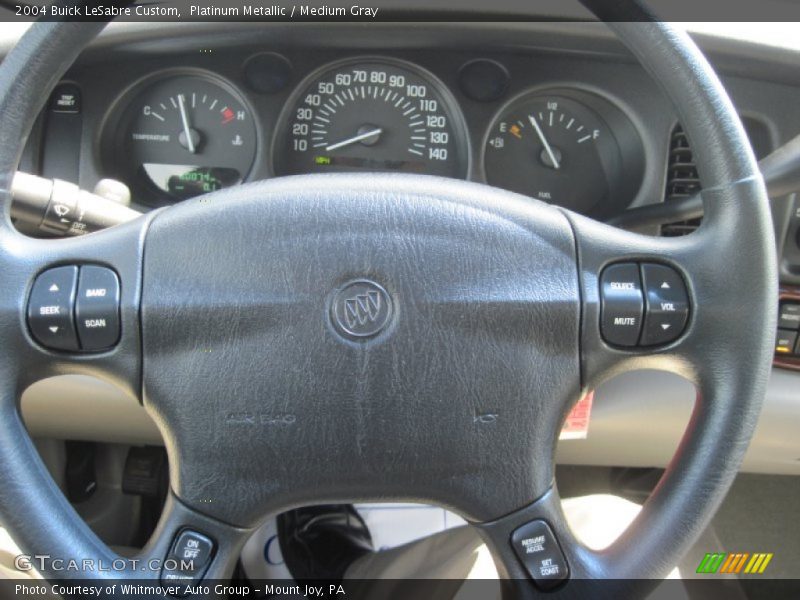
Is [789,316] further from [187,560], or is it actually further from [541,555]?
[187,560]

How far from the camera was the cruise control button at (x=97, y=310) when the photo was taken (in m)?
0.81

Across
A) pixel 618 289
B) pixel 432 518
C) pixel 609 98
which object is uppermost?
pixel 609 98

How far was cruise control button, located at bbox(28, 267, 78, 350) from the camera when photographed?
2.64ft

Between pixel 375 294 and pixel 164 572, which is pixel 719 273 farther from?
pixel 164 572

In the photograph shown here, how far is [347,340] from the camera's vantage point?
2.62ft

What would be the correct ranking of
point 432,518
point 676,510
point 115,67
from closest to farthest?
point 676,510, point 115,67, point 432,518

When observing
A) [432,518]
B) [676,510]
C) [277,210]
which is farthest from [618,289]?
[432,518]

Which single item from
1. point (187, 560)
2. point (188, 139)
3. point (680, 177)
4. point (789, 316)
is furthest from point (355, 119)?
point (187, 560)

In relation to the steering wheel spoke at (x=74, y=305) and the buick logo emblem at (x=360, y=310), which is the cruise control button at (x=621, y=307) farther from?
the steering wheel spoke at (x=74, y=305)

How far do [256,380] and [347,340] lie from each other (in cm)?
10

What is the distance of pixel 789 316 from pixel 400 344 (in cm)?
86

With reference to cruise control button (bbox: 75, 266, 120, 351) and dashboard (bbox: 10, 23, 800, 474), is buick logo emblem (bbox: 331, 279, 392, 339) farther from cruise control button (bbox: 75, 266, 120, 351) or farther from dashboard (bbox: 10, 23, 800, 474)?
dashboard (bbox: 10, 23, 800, 474)

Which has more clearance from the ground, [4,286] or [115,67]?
[115,67]

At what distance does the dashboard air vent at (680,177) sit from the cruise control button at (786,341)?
0.24 meters
